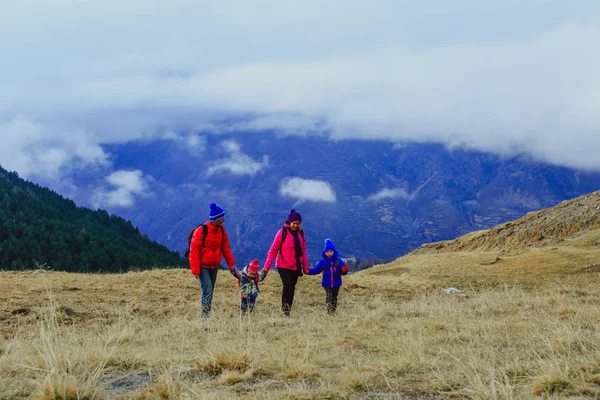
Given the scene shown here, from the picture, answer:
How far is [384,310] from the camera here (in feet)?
39.4

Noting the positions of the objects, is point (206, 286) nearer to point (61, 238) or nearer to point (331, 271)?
point (331, 271)

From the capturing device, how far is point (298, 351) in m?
6.58

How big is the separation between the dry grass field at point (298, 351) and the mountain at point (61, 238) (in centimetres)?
4722

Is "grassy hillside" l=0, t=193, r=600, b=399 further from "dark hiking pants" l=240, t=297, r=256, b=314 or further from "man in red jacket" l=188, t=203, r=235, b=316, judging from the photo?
"man in red jacket" l=188, t=203, r=235, b=316

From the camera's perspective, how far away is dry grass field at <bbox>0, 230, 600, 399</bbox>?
483 cm

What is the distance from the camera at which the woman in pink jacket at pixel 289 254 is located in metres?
11.9

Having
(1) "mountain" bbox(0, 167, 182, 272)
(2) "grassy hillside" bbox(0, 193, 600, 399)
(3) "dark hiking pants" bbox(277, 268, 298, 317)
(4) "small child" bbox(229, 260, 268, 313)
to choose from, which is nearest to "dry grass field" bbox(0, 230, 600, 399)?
(2) "grassy hillside" bbox(0, 193, 600, 399)

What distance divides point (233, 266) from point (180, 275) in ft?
26.6

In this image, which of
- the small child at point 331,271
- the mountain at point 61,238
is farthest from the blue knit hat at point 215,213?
the mountain at point 61,238

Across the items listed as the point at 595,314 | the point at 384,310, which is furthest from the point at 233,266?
the point at 595,314

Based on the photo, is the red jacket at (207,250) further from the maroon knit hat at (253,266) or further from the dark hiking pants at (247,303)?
the dark hiking pants at (247,303)

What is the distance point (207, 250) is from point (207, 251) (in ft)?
0.08

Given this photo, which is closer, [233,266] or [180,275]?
[233,266]

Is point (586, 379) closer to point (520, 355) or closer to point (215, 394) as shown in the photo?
point (520, 355)
